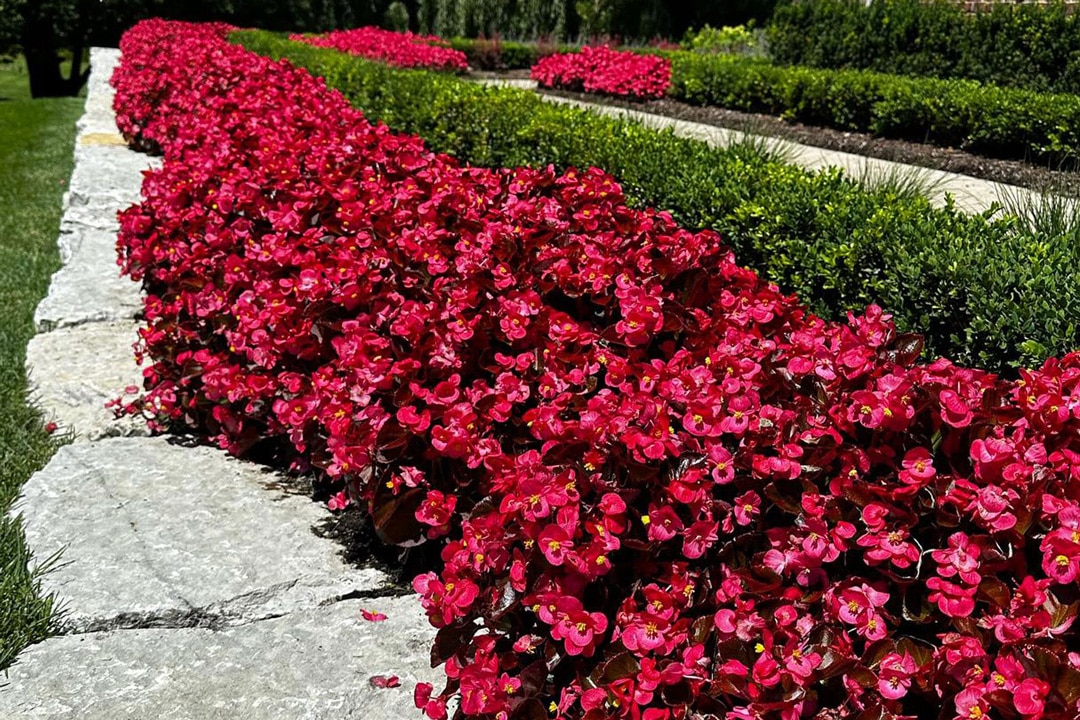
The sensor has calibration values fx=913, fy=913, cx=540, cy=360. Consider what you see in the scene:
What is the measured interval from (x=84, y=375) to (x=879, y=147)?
273 inches

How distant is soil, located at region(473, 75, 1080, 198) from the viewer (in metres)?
6.95

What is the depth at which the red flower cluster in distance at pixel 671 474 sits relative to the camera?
1709 millimetres

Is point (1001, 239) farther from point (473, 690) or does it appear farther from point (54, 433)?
point (54, 433)

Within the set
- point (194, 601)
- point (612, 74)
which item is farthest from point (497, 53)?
point (194, 601)

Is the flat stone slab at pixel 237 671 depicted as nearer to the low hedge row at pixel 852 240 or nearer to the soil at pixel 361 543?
the soil at pixel 361 543

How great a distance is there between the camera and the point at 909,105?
827 centimetres

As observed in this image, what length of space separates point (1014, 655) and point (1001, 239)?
2136mm

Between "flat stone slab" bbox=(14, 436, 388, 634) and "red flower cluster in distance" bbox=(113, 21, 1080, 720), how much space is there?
0.91 ft

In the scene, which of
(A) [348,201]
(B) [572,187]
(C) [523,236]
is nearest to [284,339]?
(A) [348,201]

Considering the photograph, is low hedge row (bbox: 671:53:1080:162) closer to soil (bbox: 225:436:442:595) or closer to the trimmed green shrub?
the trimmed green shrub

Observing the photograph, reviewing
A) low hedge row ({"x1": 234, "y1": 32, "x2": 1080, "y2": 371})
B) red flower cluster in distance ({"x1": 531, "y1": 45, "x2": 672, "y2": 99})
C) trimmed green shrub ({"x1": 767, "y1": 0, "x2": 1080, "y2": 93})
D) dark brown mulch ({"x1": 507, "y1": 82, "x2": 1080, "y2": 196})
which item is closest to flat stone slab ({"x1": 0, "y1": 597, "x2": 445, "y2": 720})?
low hedge row ({"x1": 234, "y1": 32, "x2": 1080, "y2": 371})

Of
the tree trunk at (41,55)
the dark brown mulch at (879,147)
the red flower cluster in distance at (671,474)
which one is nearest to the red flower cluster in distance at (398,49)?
the dark brown mulch at (879,147)

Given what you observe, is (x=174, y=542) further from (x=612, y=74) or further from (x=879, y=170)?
(x=612, y=74)

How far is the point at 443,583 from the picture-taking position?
2051mm
